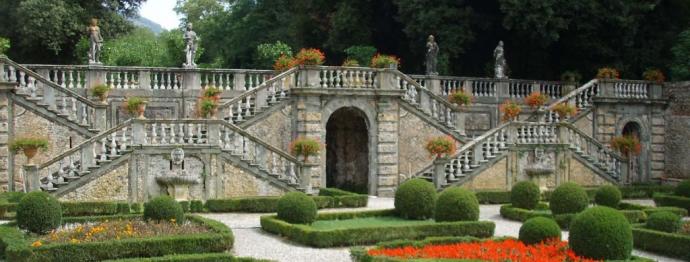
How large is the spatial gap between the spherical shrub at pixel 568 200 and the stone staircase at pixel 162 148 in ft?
24.4

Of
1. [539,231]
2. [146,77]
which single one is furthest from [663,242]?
[146,77]

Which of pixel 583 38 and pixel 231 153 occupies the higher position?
pixel 583 38

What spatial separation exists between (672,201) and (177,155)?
47.7 feet

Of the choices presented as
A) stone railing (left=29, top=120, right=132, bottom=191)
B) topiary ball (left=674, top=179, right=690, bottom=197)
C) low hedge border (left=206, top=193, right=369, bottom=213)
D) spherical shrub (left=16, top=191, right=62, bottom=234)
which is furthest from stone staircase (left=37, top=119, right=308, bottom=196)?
topiary ball (left=674, top=179, right=690, bottom=197)

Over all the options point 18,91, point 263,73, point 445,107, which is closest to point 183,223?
point 18,91

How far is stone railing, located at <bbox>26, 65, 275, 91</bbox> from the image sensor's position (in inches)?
1109

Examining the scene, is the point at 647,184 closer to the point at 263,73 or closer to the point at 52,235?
the point at 263,73

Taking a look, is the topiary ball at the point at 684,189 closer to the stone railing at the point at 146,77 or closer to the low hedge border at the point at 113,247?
the stone railing at the point at 146,77

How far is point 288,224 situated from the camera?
1967 cm

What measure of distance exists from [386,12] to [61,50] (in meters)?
15.7

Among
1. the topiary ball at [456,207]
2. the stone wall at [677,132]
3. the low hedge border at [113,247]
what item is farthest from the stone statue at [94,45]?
the stone wall at [677,132]

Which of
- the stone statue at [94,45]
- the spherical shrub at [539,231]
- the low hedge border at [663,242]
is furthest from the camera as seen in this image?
the stone statue at [94,45]

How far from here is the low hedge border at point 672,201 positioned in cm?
2523

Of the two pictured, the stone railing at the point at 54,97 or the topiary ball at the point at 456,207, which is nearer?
the topiary ball at the point at 456,207
